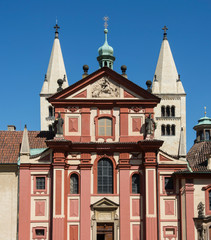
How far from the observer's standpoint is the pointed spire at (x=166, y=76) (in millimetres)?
90625

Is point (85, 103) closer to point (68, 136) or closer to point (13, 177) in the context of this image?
point (68, 136)

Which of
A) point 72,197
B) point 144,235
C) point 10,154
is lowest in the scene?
point 144,235

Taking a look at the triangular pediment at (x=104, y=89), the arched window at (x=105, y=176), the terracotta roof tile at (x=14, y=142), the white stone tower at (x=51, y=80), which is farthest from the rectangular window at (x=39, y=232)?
the white stone tower at (x=51, y=80)

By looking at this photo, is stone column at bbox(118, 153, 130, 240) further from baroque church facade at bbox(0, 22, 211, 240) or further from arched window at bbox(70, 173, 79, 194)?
arched window at bbox(70, 173, 79, 194)

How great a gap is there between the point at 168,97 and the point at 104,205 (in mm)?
48861

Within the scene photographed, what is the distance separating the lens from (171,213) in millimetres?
43938

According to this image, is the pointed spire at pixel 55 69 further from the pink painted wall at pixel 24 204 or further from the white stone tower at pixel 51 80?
the pink painted wall at pixel 24 204

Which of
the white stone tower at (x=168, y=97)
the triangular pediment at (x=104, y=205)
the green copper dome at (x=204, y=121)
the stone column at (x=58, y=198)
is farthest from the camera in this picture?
the white stone tower at (x=168, y=97)

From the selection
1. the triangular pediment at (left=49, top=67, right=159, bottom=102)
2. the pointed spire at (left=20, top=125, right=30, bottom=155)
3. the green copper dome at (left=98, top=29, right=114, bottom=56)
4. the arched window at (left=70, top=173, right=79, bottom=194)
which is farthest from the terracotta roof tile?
the green copper dome at (left=98, top=29, right=114, bottom=56)

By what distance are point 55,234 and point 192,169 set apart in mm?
11554

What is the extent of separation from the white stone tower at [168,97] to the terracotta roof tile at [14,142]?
136 ft

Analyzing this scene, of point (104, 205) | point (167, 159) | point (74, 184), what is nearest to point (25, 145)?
point (74, 184)

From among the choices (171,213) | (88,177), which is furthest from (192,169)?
(88,177)

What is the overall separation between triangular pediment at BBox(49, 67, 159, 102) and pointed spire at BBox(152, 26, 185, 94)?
1776 inches
